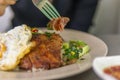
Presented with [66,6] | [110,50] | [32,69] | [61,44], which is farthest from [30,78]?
[66,6]

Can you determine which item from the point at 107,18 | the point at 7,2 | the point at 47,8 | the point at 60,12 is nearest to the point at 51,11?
the point at 47,8

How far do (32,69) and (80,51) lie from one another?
18 centimetres

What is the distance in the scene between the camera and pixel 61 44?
0.97 metres

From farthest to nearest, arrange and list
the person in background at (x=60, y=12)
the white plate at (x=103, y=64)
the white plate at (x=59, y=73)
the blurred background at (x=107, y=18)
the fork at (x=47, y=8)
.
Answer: the blurred background at (x=107, y=18) < the person in background at (x=60, y=12) < the fork at (x=47, y=8) < the white plate at (x=59, y=73) < the white plate at (x=103, y=64)

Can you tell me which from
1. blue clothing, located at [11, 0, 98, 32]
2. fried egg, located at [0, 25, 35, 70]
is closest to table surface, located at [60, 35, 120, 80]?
fried egg, located at [0, 25, 35, 70]

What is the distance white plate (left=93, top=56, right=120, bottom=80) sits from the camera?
26.6 inches

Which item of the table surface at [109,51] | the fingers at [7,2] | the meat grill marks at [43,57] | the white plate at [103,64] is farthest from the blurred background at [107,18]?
the white plate at [103,64]

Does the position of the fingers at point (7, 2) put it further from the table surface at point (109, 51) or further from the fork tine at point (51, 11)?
the table surface at point (109, 51)

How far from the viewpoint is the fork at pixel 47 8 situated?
102 centimetres

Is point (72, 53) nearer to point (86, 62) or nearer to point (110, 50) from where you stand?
point (86, 62)

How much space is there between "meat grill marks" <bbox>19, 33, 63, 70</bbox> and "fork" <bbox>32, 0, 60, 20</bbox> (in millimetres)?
121

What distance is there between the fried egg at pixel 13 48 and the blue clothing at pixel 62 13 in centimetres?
79

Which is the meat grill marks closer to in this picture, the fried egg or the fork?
the fried egg

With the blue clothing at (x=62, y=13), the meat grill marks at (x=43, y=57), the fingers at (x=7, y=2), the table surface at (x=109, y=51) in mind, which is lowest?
the table surface at (x=109, y=51)
